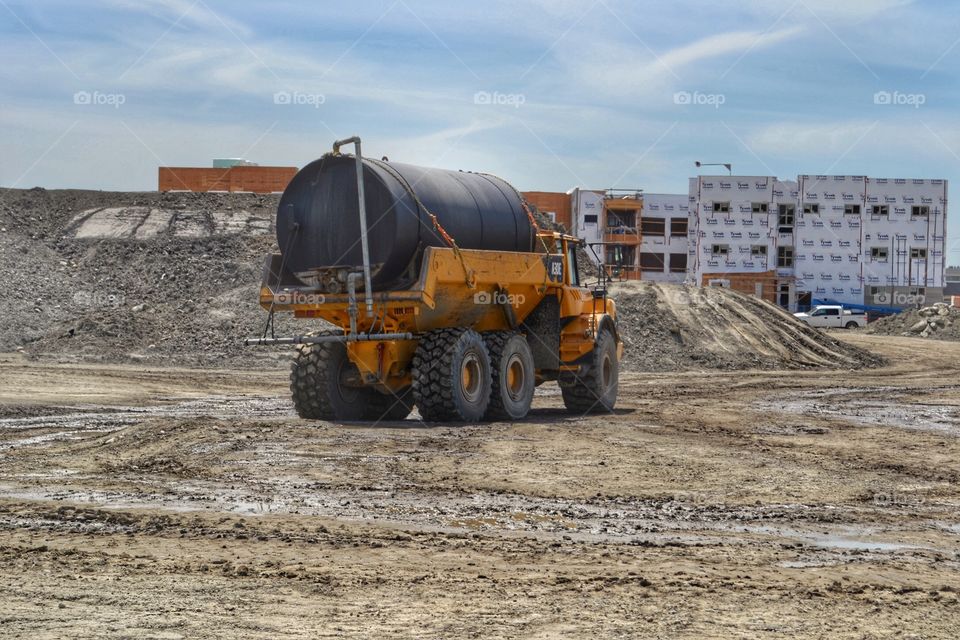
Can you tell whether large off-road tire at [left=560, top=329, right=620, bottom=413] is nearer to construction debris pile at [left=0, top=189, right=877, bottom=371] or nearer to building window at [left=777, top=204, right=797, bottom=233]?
construction debris pile at [left=0, top=189, right=877, bottom=371]

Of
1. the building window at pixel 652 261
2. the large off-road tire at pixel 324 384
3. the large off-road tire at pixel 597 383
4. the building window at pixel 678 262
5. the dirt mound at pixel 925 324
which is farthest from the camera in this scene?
the building window at pixel 678 262

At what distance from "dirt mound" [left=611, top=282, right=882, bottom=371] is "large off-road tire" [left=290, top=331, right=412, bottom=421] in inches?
717

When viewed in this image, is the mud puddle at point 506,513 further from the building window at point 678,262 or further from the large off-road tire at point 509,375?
the building window at point 678,262

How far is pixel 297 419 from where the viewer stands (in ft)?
60.7

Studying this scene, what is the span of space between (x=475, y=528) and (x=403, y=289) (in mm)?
8139

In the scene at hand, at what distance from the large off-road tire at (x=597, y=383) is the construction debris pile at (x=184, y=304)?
1431cm

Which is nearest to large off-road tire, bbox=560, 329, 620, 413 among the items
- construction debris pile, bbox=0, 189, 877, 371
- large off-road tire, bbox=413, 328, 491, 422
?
large off-road tire, bbox=413, 328, 491, 422

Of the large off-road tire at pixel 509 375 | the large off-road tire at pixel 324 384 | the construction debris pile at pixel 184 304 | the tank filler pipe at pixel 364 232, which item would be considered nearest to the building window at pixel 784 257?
the construction debris pile at pixel 184 304

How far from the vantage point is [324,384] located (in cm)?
1803

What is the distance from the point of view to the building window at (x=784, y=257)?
81000 mm

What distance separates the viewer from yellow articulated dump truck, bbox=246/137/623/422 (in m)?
17.2

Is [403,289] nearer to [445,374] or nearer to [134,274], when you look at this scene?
[445,374]

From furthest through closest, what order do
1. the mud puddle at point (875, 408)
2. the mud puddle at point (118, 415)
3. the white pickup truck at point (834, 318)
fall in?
the white pickup truck at point (834, 318) < the mud puddle at point (875, 408) < the mud puddle at point (118, 415)

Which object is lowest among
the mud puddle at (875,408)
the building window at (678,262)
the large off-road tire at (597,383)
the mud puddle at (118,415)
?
the mud puddle at (118,415)
